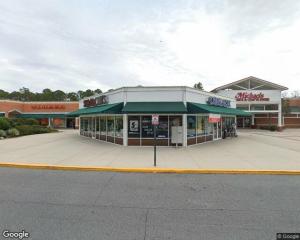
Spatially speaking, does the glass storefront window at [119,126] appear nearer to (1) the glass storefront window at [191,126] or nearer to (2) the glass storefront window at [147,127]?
(2) the glass storefront window at [147,127]

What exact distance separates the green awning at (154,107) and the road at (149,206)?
7723 millimetres

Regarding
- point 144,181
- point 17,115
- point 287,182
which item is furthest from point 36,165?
point 17,115

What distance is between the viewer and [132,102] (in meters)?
17.4

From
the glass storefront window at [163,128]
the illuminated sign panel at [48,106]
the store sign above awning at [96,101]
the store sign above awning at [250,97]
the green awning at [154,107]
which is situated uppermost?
the store sign above awning at [250,97]

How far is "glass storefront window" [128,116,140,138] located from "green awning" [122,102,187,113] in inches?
35.1

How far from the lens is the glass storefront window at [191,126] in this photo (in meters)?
17.7

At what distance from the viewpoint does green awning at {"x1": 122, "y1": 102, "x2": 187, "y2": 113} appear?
15953mm

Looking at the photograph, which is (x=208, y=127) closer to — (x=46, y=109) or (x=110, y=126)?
(x=110, y=126)

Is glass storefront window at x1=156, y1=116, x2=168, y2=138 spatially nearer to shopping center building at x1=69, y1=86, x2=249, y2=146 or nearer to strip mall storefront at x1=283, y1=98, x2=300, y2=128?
shopping center building at x1=69, y1=86, x2=249, y2=146

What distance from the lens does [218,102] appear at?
22.3 m

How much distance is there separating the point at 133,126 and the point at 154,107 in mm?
2072

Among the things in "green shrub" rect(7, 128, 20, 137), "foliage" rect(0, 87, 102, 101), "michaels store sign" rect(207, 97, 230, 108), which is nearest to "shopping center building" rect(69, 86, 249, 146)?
"michaels store sign" rect(207, 97, 230, 108)

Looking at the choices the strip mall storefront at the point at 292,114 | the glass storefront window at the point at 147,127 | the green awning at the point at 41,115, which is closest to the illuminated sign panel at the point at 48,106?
the green awning at the point at 41,115

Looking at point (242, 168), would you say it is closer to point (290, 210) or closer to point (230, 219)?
point (290, 210)
